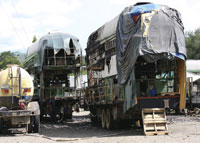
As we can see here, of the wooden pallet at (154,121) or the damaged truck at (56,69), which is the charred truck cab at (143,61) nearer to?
the wooden pallet at (154,121)

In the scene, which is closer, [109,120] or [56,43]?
[109,120]

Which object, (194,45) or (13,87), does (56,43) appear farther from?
(194,45)

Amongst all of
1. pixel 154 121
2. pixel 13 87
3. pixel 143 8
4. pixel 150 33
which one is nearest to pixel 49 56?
pixel 13 87

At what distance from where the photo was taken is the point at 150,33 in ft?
47.1

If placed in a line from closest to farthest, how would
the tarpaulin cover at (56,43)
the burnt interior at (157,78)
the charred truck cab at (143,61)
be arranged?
1. the charred truck cab at (143,61)
2. the burnt interior at (157,78)
3. the tarpaulin cover at (56,43)

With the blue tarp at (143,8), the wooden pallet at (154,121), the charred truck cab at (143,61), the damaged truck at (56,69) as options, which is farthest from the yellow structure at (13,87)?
the damaged truck at (56,69)

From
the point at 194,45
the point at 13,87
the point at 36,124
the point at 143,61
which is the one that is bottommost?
the point at 36,124

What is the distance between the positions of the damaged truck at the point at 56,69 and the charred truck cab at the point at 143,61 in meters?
5.64

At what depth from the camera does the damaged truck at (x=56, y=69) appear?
22938mm

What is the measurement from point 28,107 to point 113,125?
156 inches

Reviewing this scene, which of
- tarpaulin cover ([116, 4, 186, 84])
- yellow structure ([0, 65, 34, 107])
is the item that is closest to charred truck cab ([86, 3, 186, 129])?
tarpaulin cover ([116, 4, 186, 84])

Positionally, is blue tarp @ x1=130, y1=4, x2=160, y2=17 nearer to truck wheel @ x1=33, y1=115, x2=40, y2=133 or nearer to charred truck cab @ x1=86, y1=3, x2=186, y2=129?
charred truck cab @ x1=86, y1=3, x2=186, y2=129

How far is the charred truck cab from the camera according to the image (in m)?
14.3

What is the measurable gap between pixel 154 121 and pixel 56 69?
34.4 ft
